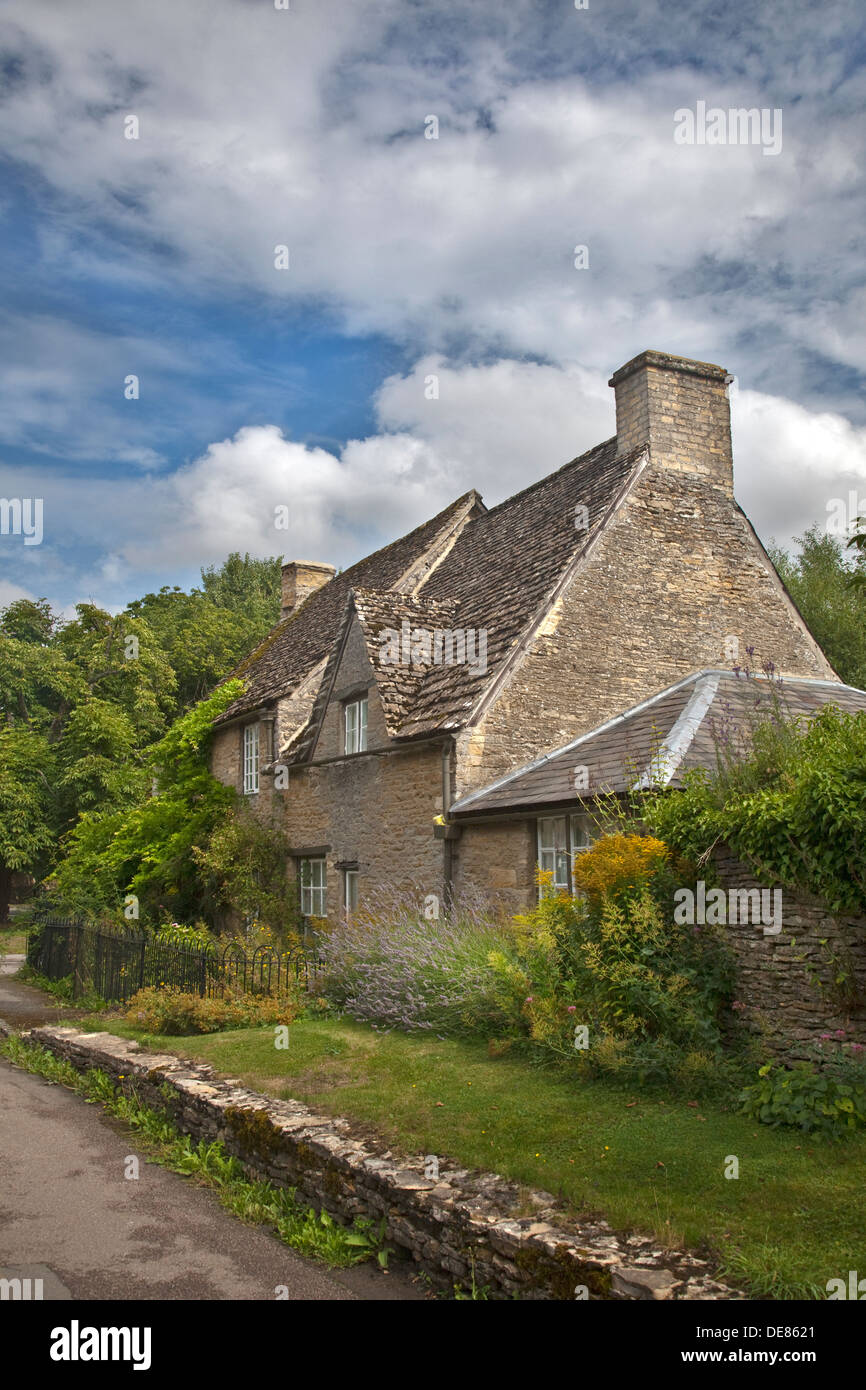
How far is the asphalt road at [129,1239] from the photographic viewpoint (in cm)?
584

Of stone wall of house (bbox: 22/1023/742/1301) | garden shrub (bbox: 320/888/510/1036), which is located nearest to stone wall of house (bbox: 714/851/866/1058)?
stone wall of house (bbox: 22/1023/742/1301)

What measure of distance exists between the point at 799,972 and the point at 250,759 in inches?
597

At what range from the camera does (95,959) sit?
17250 millimetres

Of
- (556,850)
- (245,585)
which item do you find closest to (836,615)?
(556,850)

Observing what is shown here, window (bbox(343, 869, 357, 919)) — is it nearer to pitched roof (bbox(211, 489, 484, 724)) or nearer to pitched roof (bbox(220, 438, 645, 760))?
pitched roof (bbox(220, 438, 645, 760))

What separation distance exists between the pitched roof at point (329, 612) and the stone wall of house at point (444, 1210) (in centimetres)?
1253

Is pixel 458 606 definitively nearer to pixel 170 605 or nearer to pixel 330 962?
pixel 330 962

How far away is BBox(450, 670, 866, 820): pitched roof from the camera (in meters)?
10.8

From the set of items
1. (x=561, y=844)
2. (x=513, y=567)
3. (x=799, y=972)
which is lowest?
(x=799, y=972)

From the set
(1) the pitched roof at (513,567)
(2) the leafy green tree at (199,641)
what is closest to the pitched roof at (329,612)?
(1) the pitched roof at (513,567)

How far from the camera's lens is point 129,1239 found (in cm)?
664

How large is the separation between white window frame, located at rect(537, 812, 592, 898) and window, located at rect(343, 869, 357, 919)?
16.3 feet

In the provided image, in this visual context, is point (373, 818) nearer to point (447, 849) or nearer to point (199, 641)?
point (447, 849)
